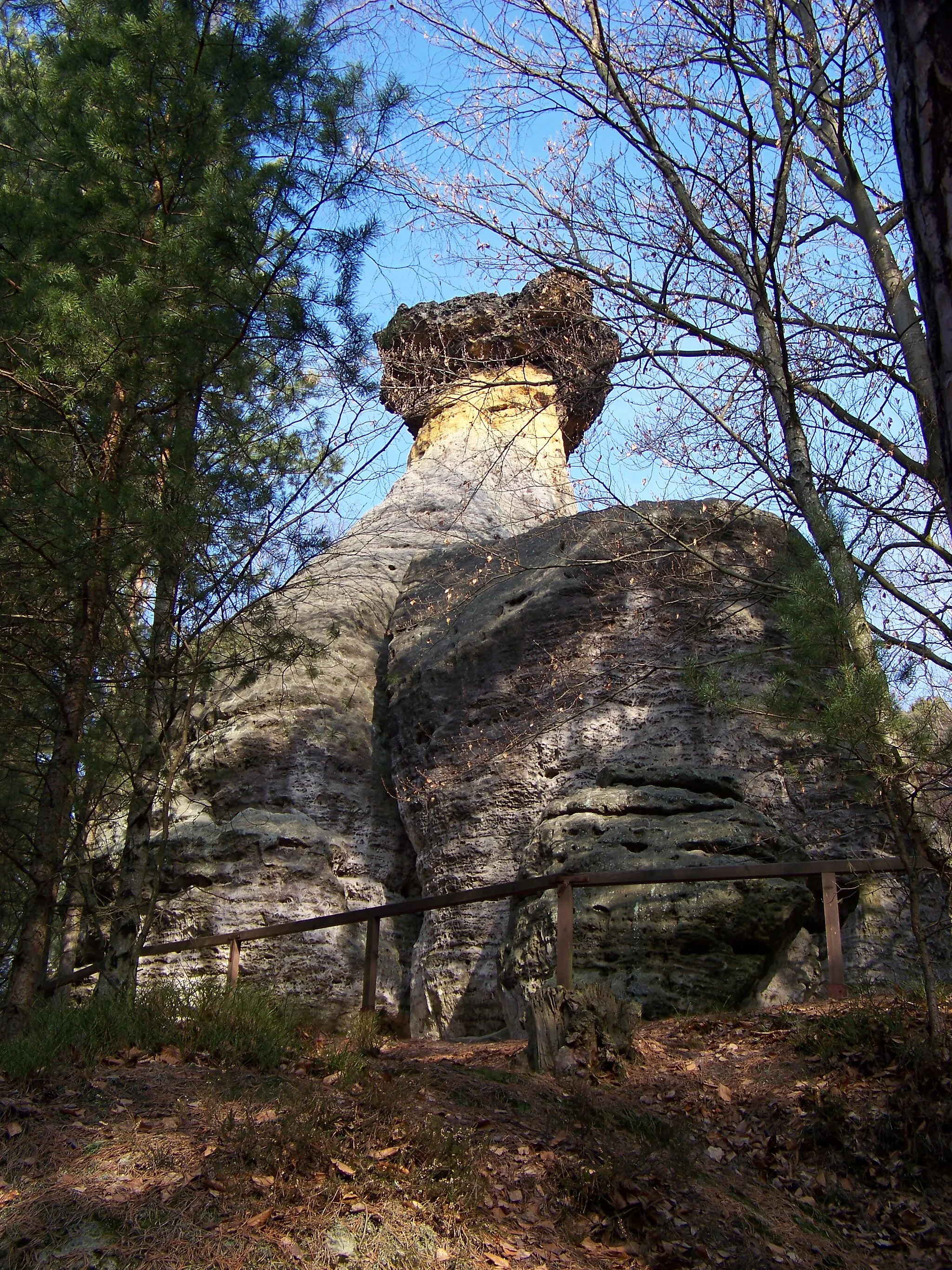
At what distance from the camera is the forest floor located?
4250 mm

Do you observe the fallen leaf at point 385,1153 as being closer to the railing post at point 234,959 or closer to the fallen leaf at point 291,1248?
the fallen leaf at point 291,1248

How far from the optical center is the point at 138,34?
7.36 meters

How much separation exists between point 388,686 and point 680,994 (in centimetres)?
572

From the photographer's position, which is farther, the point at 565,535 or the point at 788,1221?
the point at 565,535

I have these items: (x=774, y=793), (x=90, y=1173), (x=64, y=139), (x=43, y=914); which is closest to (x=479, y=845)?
(x=774, y=793)

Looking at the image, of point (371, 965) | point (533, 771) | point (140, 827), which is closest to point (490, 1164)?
point (140, 827)

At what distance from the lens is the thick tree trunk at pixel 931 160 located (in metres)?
2.30

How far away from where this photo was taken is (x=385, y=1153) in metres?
4.88

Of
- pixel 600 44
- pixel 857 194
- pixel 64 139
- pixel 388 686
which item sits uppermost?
pixel 600 44

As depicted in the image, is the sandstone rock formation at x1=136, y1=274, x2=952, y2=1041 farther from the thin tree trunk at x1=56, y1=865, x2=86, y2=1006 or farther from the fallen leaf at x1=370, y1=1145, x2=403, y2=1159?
the fallen leaf at x1=370, y1=1145, x2=403, y2=1159

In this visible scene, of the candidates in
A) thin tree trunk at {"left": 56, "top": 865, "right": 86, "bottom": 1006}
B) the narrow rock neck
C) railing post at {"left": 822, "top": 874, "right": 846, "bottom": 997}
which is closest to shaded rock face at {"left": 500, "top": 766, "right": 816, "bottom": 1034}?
railing post at {"left": 822, "top": 874, "right": 846, "bottom": 997}

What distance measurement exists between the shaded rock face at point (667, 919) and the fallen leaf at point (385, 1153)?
289cm

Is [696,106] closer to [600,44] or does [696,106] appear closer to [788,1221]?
[600,44]

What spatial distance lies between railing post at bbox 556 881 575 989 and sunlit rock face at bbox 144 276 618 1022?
112 inches
